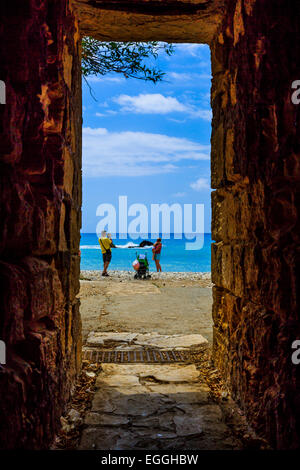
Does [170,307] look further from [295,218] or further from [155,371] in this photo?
[295,218]

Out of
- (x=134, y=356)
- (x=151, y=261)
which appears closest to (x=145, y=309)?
(x=134, y=356)

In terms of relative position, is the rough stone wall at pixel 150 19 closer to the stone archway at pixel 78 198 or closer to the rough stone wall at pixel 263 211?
the stone archway at pixel 78 198

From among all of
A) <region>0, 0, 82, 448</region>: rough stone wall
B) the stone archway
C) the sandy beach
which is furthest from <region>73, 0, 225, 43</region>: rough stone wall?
the sandy beach

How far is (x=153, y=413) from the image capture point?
107 inches

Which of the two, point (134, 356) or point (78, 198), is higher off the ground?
point (78, 198)

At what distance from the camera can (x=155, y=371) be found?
11.7 ft

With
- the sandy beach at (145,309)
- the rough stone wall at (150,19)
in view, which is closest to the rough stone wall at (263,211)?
the rough stone wall at (150,19)

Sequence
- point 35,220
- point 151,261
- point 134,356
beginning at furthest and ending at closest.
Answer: point 151,261
point 134,356
point 35,220

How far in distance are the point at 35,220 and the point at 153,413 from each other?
1.59 metres

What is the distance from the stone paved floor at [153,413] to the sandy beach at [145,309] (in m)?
1.34

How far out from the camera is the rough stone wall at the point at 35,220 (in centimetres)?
167

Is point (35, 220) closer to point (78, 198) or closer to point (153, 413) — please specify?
point (78, 198)

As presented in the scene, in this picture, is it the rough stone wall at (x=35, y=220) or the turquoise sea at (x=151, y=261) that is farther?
the turquoise sea at (x=151, y=261)
